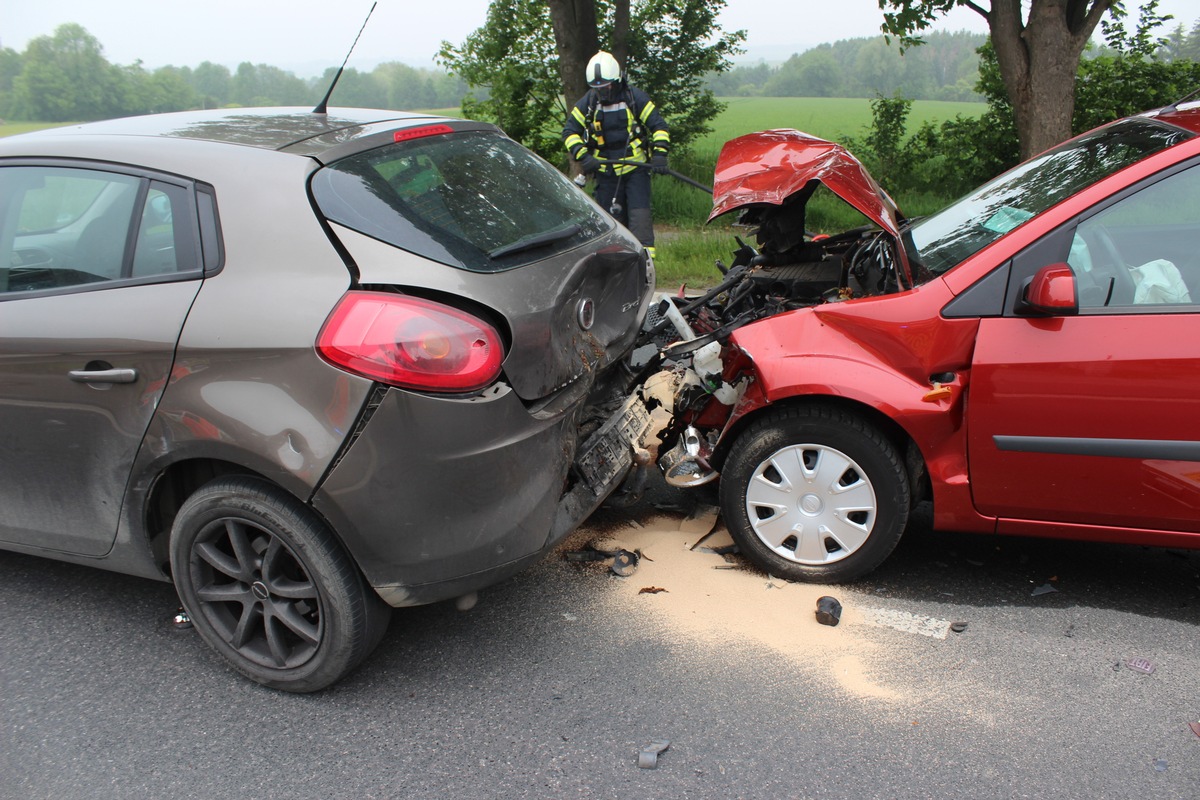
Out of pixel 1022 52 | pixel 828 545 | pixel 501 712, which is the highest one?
pixel 1022 52

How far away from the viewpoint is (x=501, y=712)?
270 centimetres

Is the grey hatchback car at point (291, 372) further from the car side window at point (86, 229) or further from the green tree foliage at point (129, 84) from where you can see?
the green tree foliage at point (129, 84)

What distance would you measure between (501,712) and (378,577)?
55 centimetres

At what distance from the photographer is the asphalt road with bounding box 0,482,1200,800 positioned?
2.42 metres

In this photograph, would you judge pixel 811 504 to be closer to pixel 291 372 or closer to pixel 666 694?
pixel 666 694

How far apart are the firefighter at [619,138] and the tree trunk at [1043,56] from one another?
127 inches

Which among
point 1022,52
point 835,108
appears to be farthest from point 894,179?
point 835,108

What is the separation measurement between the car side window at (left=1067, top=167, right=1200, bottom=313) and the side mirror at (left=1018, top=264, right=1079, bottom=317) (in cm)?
11

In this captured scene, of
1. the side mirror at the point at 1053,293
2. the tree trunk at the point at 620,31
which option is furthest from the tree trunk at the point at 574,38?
the side mirror at the point at 1053,293

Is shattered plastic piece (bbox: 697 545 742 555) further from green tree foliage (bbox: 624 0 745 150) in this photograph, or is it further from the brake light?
green tree foliage (bbox: 624 0 745 150)

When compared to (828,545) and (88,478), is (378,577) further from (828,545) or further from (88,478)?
(828,545)

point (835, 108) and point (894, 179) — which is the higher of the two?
point (835, 108)

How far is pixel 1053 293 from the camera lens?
280 cm

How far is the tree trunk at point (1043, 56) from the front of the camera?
8031mm
